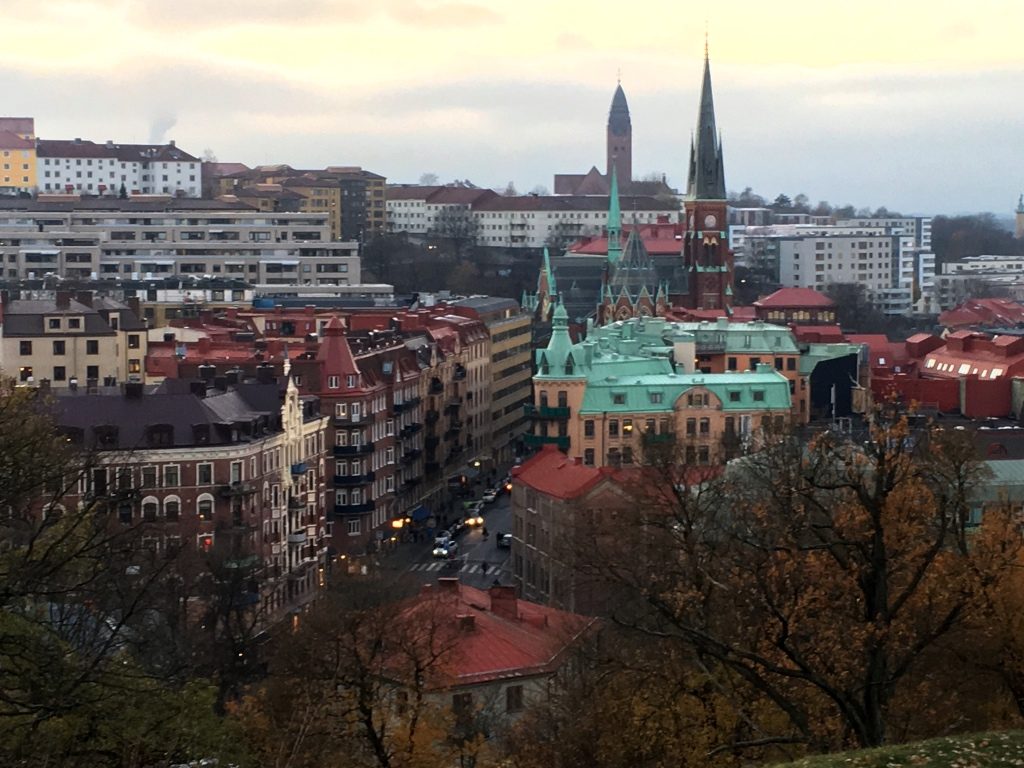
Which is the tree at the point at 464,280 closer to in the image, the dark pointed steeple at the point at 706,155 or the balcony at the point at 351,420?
the dark pointed steeple at the point at 706,155

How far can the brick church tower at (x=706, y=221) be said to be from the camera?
15525 centimetres

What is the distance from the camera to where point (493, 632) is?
5141 cm

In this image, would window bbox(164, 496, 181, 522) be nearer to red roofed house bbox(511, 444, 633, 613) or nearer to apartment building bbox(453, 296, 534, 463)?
red roofed house bbox(511, 444, 633, 613)

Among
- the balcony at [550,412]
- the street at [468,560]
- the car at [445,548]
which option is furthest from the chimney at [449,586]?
the balcony at [550,412]

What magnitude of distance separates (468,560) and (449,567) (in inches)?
101

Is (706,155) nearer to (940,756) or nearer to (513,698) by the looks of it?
(513,698)

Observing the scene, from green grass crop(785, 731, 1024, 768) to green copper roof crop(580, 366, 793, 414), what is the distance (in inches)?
2406

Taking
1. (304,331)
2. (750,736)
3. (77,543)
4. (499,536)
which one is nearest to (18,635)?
(77,543)

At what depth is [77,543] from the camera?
99.1 ft

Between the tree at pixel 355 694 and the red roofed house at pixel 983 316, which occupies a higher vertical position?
the tree at pixel 355 694

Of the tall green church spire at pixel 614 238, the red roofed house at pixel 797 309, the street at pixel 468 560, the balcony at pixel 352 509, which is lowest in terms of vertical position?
the street at pixel 468 560

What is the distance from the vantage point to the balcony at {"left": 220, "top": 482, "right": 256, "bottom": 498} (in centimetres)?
6806

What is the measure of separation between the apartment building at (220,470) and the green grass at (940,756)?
34.8 m

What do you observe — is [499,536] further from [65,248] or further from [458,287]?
[458,287]
